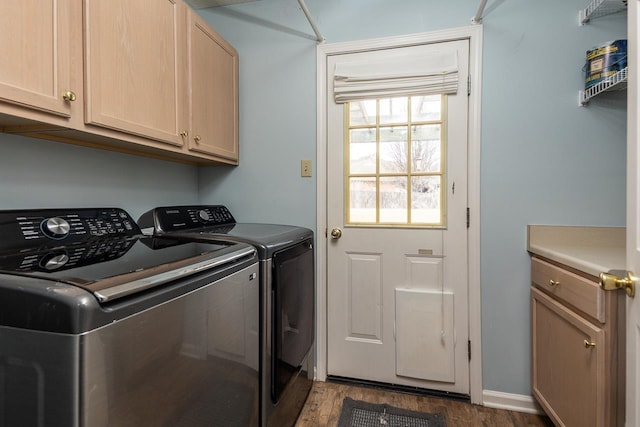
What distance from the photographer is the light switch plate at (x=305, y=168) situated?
77.7 inches

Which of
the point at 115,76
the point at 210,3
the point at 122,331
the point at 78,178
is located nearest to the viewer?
the point at 122,331

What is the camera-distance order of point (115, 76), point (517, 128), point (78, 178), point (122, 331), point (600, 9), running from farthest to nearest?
point (517, 128), point (600, 9), point (78, 178), point (115, 76), point (122, 331)

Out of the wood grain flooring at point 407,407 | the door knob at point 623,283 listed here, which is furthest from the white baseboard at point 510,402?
the door knob at point 623,283

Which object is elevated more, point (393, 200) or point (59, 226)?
point (393, 200)

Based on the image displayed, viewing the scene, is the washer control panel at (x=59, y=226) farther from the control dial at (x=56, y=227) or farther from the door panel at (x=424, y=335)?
the door panel at (x=424, y=335)

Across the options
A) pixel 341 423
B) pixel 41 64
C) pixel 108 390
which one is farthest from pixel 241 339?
pixel 41 64

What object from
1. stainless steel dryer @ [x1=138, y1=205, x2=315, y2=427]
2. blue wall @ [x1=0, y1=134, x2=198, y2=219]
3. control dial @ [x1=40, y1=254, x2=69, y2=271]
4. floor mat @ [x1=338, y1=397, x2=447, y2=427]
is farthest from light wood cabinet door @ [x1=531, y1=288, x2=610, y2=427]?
blue wall @ [x1=0, y1=134, x2=198, y2=219]

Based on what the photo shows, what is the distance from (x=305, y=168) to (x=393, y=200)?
58 centimetres

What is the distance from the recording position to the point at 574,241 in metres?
1.60

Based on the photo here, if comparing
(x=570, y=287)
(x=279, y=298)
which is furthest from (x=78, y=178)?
(x=570, y=287)

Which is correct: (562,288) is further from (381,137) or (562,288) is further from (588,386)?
(381,137)

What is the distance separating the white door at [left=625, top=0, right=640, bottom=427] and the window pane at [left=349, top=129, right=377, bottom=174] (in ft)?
3.74

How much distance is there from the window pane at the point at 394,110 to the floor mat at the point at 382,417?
1.60 m

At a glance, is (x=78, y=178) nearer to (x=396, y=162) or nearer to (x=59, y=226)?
(x=59, y=226)
